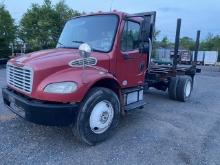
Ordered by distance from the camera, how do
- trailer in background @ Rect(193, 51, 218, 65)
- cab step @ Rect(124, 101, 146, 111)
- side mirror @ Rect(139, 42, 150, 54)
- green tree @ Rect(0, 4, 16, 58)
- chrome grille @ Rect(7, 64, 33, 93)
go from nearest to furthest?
chrome grille @ Rect(7, 64, 33, 93) → cab step @ Rect(124, 101, 146, 111) → side mirror @ Rect(139, 42, 150, 54) → green tree @ Rect(0, 4, 16, 58) → trailer in background @ Rect(193, 51, 218, 65)

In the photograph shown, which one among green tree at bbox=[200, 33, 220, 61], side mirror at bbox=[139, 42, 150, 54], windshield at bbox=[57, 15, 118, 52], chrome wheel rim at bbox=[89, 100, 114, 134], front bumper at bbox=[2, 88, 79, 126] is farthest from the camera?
green tree at bbox=[200, 33, 220, 61]

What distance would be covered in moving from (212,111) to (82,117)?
15.8 feet

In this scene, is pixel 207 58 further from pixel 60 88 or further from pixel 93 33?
Answer: pixel 60 88

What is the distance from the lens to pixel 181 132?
5590mm

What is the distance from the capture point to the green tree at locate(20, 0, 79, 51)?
Result: 82.2ft

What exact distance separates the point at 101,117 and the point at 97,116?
11 centimetres

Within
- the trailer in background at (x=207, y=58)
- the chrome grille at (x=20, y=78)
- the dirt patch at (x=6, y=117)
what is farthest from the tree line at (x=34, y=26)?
the trailer in background at (x=207, y=58)

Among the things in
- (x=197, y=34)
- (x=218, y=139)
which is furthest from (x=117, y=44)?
(x=197, y=34)

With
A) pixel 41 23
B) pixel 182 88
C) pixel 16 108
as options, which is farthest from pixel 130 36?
pixel 41 23

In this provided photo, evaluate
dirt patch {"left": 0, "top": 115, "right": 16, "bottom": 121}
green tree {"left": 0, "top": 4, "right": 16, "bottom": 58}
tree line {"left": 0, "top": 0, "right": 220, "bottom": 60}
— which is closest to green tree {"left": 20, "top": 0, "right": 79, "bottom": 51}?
tree line {"left": 0, "top": 0, "right": 220, "bottom": 60}

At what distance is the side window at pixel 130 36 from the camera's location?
531 centimetres

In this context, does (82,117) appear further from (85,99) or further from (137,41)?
(137,41)

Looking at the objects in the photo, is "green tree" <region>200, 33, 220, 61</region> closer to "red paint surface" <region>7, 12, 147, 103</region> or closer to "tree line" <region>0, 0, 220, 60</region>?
"tree line" <region>0, 0, 220, 60</region>

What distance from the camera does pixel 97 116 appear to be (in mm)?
4609
